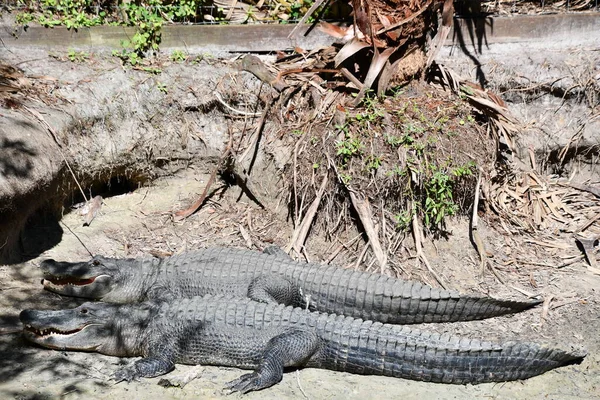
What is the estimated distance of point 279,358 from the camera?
4.50 m

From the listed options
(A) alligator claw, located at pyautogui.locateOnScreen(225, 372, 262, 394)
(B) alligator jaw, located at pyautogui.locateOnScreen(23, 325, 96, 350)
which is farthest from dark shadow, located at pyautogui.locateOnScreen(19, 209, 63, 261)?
(A) alligator claw, located at pyautogui.locateOnScreen(225, 372, 262, 394)

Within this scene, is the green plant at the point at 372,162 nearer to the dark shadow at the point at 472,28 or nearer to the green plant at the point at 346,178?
the green plant at the point at 346,178

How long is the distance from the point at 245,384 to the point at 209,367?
0.49 metres

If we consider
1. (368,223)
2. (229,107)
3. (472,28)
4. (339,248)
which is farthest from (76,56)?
(472,28)

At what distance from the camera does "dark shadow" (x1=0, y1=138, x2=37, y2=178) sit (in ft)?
16.2

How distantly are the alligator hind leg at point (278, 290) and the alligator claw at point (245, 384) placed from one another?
1055 mm

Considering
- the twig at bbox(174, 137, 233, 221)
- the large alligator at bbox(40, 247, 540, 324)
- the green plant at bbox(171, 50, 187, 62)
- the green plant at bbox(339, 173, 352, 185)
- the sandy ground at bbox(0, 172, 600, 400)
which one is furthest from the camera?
the green plant at bbox(171, 50, 187, 62)

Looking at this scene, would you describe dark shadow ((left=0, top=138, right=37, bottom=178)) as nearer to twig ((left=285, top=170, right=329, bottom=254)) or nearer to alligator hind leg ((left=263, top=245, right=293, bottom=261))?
alligator hind leg ((left=263, top=245, right=293, bottom=261))

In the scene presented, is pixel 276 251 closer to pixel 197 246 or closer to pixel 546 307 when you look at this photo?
pixel 197 246

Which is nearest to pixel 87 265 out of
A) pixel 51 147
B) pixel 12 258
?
pixel 12 258

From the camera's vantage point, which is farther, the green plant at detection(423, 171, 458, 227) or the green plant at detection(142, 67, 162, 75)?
the green plant at detection(142, 67, 162, 75)

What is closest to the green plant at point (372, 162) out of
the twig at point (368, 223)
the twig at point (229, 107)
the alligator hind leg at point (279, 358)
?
the twig at point (368, 223)

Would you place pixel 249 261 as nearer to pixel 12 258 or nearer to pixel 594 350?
pixel 12 258

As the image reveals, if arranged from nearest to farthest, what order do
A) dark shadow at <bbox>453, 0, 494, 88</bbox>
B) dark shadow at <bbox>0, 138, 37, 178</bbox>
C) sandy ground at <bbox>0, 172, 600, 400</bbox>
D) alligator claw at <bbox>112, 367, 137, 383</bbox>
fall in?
sandy ground at <bbox>0, 172, 600, 400</bbox>
alligator claw at <bbox>112, 367, 137, 383</bbox>
dark shadow at <bbox>0, 138, 37, 178</bbox>
dark shadow at <bbox>453, 0, 494, 88</bbox>
